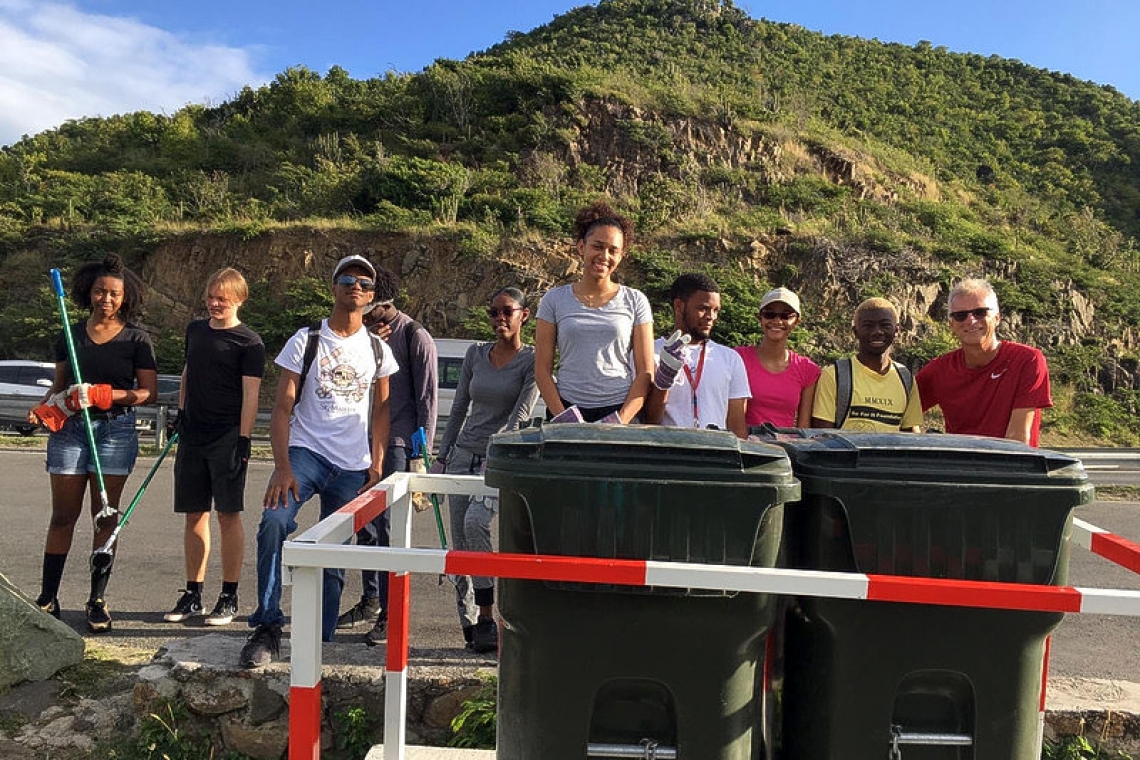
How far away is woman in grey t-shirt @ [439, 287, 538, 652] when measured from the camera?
12.6 ft

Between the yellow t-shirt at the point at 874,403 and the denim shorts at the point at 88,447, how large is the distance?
3775 mm

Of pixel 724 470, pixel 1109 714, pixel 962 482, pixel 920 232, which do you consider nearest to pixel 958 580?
pixel 962 482

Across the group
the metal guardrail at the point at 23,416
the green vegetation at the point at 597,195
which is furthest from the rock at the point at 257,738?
the green vegetation at the point at 597,195

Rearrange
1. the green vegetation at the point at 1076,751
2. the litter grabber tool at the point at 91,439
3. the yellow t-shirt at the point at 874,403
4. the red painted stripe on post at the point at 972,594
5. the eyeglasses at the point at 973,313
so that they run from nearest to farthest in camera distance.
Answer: the red painted stripe on post at the point at 972,594 < the green vegetation at the point at 1076,751 < the eyeglasses at the point at 973,313 < the yellow t-shirt at the point at 874,403 < the litter grabber tool at the point at 91,439

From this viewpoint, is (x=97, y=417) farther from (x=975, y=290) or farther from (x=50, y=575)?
(x=975, y=290)

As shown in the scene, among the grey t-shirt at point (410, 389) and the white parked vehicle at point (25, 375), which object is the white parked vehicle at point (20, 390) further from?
the grey t-shirt at point (410, 389)

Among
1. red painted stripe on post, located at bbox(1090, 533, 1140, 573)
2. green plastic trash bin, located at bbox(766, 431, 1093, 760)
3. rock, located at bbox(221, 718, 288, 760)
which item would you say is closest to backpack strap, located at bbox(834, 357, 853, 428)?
red painted stripe on post, located at bbox(1090, 533, 1140, 573)

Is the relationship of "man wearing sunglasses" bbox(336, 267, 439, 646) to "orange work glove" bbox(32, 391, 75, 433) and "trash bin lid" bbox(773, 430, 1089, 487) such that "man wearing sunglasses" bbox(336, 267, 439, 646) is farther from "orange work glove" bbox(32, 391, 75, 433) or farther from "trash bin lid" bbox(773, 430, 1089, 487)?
"trash bin lid" bbox(773, 430, 1089, 487)

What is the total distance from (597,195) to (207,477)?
20.0m

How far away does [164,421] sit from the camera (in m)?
12.8

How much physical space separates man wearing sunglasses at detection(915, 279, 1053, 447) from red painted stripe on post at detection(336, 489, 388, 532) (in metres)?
2.54

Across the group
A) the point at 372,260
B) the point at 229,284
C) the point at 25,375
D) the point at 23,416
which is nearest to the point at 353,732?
the point at 229,284

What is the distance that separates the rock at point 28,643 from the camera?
3488 mm

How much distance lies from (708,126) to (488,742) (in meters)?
24.5
